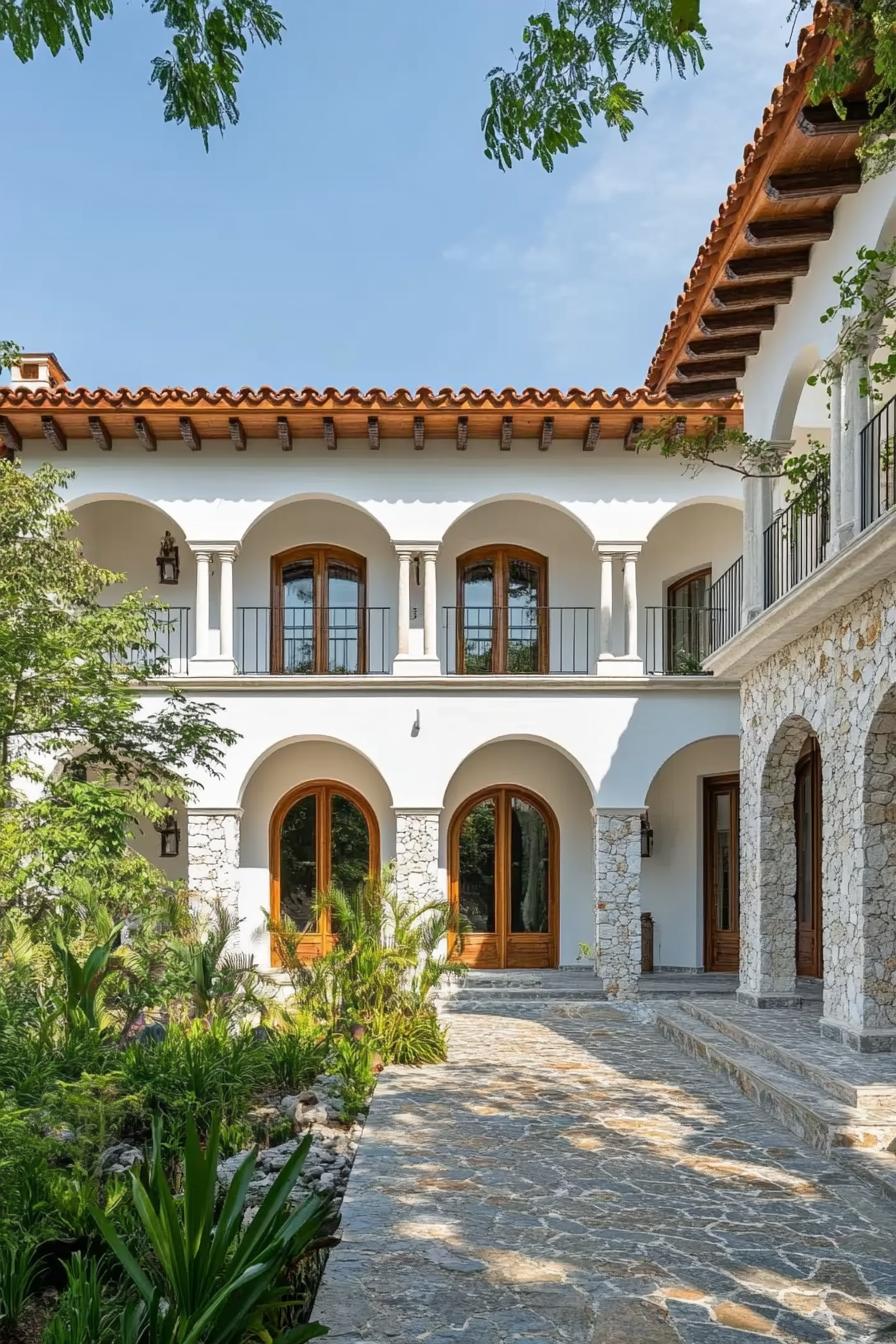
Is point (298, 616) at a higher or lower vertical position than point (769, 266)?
lower

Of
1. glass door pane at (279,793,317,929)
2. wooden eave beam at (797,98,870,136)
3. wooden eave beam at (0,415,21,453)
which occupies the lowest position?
glass door pane at (279,793,317,929)

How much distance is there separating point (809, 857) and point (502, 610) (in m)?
5.01

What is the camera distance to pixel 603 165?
16.2ft

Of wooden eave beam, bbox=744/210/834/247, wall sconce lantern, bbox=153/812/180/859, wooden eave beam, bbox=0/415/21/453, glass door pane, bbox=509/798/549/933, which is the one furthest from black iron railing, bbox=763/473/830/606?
wooden eave beam, bbox=0/415/21/453

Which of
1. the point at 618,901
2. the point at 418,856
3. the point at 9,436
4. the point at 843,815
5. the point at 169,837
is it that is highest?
the point at 9,436

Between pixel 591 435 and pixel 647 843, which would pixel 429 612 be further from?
pixel 647 843

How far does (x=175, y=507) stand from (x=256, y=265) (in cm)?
827

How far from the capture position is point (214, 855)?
47.9ft

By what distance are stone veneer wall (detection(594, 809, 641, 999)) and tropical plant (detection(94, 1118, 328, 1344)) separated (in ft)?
33.0

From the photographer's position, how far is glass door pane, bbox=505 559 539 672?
1612cm

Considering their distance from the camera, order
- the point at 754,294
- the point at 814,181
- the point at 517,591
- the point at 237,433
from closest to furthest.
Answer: the point at 814,181 → the point at 754,294 → the point at 237,433 → the point at 517,591

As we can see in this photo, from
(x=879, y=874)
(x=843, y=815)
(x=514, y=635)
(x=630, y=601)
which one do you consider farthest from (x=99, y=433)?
(x=879, y=874)

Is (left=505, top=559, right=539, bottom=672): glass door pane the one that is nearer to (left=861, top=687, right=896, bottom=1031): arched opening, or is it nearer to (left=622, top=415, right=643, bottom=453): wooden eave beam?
(left=622, top=415, right=643, bottom=453): wooden eave beam

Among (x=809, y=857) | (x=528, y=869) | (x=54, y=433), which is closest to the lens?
(x=809, y=857)
